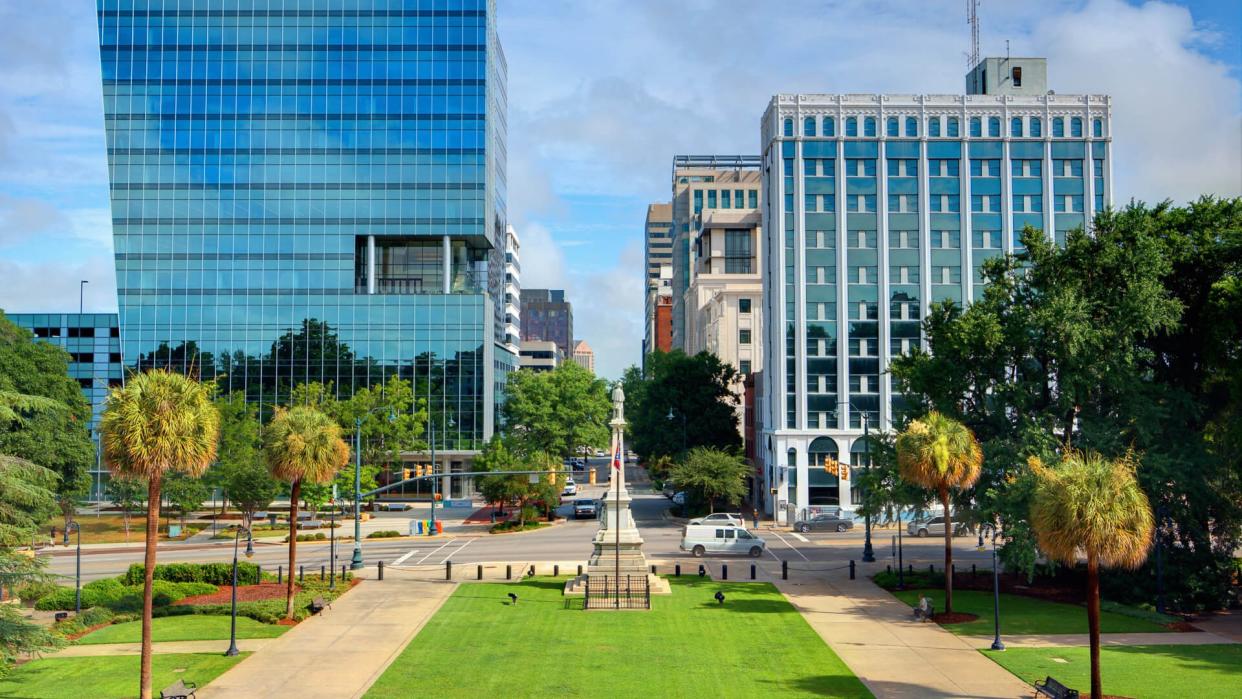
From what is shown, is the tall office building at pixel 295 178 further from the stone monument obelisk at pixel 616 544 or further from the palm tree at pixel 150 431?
the palm tree at pixel 150 431

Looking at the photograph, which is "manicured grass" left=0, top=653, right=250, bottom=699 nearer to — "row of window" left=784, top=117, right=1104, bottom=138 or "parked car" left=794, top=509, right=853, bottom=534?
"parked car" left=794, top=509, right=853, bottom=534

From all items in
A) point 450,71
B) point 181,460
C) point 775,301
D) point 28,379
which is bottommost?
point 181,460

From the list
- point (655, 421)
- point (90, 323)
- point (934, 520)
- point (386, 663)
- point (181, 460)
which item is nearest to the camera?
point (181, 460)

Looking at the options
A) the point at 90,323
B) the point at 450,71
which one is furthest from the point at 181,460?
the point at 90,323

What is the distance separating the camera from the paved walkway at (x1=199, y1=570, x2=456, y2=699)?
2614 cm

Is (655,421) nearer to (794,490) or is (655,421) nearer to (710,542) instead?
(794,490)

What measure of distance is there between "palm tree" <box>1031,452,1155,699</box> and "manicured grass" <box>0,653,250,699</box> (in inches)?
886

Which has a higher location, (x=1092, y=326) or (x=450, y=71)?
(x=450, y=71)

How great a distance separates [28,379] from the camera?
213 ft

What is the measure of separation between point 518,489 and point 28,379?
111 ft

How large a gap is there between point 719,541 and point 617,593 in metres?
16.4

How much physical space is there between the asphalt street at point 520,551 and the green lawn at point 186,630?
46.4 ft

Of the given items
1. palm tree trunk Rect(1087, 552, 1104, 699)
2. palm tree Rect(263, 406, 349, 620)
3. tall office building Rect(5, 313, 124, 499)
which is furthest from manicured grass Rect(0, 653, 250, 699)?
tall office building Rect(5, 313, 124, 499)

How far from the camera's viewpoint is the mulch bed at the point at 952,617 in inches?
1359
